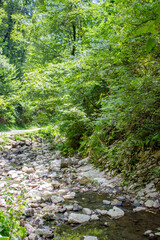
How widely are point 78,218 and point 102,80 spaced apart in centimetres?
491

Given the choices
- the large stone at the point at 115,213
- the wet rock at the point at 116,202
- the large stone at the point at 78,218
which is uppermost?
the large stone at the point at 115,213

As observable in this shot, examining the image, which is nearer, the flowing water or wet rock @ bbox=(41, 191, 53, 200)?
the flowing water

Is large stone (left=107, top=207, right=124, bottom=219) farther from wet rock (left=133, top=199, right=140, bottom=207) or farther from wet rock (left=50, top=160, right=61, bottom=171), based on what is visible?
wet rock (left=50, top=160, right=61, bottom=171)

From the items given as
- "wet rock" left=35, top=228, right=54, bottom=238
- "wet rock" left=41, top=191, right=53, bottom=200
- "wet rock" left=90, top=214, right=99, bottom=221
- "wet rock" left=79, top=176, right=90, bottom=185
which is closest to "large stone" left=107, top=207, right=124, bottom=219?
"wet rock" left=90, top=214, right=99, bottom=221

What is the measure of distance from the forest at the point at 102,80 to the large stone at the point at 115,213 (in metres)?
1.02

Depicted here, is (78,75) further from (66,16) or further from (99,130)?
(66,16)

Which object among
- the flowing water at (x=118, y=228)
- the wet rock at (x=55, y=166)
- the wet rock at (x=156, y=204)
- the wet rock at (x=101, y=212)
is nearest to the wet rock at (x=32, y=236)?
the flowing water at (x=118, y=228)

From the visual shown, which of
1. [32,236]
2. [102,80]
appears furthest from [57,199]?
[102,80]

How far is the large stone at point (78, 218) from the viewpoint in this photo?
2537mm

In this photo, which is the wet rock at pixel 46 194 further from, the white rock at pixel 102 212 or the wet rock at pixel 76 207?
the white rock at pixel 102 212

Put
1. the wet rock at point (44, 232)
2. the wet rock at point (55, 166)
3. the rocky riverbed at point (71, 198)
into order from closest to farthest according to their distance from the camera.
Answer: the wet rock at point (44, 232)
the rocky riverbed at point (71, 198)
the wet rock at point (55, 166)

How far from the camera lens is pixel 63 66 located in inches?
264

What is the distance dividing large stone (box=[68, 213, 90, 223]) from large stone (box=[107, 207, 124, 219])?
0.33 meters

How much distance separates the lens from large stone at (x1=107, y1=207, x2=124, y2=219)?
262 centimetres
